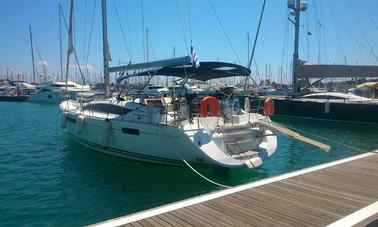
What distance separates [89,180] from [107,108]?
415 cm

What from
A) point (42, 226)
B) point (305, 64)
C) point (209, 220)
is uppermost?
point (305, 64)

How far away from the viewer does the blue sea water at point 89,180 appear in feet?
29.8

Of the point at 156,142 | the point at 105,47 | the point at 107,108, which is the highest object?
the point at 105,47

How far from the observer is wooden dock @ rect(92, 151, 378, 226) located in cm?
589

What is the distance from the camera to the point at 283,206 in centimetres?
664

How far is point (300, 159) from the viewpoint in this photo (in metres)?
15.2

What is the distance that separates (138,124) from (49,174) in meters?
3.41

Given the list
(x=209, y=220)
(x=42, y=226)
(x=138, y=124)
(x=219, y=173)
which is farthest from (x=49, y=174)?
(x=209, y=220)

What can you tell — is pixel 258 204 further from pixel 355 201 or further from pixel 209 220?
pixel 355 201

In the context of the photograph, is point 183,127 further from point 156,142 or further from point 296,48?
point 296,48

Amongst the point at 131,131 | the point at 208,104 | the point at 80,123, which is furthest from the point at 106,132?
the point at 208,104

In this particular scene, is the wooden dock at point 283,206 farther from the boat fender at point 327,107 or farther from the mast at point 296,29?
the mast at point 296,29

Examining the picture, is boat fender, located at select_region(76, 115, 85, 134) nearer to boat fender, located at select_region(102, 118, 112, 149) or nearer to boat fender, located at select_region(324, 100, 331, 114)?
boat fender, located at select_region(102, 118, 112, 149)

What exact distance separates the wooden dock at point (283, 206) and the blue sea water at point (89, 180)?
286cm
